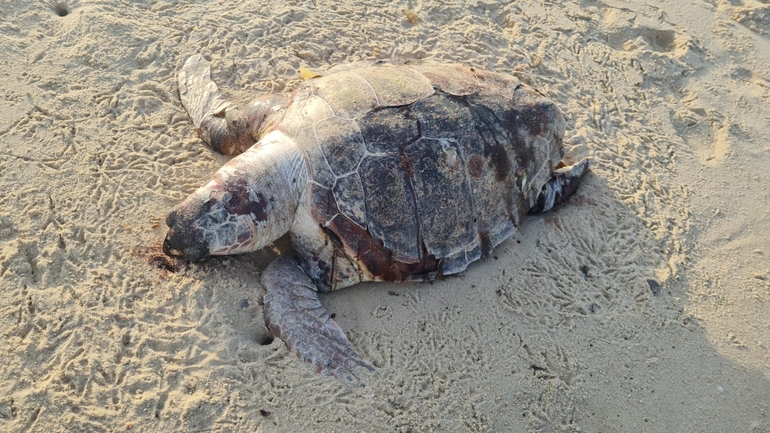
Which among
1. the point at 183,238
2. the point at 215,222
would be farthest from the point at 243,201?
the point at 183,238

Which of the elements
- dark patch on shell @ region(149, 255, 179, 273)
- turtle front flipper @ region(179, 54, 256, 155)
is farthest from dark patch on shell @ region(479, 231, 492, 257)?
dark patch on shell @ region(149, 255, 179, 273)

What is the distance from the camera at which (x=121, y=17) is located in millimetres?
4031

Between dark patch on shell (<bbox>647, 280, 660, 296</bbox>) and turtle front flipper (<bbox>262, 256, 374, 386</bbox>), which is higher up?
turtle front flipper (<bbox>262, 256, 374, 386</bbox>)

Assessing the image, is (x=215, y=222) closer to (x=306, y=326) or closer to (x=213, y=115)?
(x=306, y=326)

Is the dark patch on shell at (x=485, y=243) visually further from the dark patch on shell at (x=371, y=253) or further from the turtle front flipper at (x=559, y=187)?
the turtle front flipper at (x=559, y=187)

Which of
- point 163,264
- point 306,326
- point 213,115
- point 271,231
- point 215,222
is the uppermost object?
point 213,115

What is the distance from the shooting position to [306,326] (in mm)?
2889

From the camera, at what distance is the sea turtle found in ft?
9.55

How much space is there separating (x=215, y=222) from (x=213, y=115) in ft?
3.17

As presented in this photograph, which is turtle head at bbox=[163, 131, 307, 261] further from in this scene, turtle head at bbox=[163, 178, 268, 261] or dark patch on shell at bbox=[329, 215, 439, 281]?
dark patch on shell at bbox=[329, 215, 439, 281]

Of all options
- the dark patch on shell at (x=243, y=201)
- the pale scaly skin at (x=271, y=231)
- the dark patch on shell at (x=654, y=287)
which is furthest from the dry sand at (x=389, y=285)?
the dark patch on shell at (x=243, y=201)

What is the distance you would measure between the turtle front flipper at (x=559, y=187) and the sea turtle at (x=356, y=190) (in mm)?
179

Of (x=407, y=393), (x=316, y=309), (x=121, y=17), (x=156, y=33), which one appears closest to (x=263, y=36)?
(x=156, y=33)

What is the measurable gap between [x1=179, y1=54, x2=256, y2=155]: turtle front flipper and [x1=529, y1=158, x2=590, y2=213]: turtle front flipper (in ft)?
6.26
